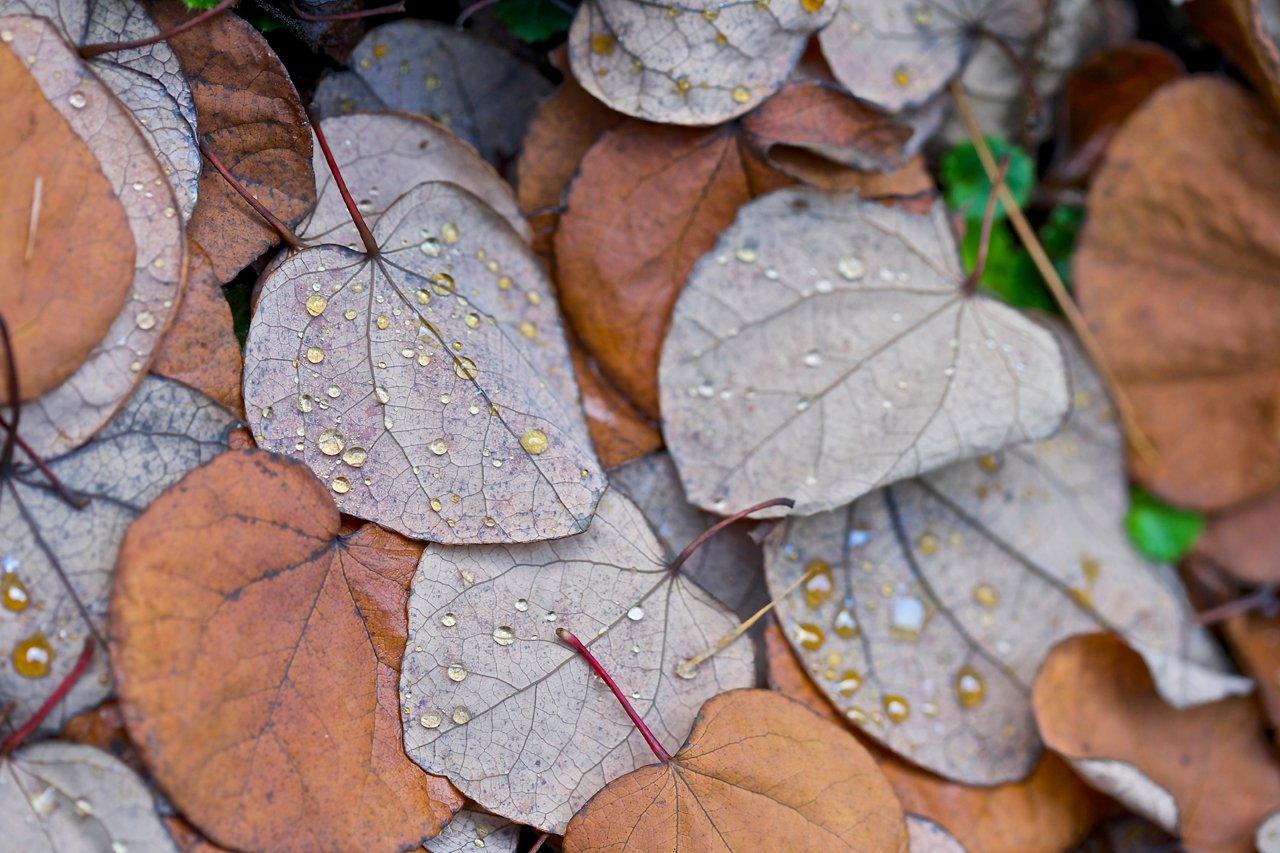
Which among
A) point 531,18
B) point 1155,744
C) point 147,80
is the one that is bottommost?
point 1155,744

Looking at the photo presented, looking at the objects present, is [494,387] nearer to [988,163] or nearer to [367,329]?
[367,329]

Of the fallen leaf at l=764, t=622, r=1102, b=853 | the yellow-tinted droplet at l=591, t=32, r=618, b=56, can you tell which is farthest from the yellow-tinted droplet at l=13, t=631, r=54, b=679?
the yellow-tinted droplet at l=591, t=32, r=618, b=56

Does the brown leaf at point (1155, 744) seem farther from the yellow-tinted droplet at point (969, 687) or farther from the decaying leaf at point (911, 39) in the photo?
the decaying leaf at point (911, 39)

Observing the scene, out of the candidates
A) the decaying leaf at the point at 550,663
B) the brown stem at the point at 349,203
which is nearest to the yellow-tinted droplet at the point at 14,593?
the decaying leaf at the point at 550,663

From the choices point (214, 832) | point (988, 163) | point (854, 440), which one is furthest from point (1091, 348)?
point (214, 832)

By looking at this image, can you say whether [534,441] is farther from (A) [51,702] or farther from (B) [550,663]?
(A) [51,702]

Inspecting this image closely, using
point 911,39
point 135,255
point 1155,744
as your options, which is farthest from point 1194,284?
point 135,255

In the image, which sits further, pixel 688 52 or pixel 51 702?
pixel 688 52
